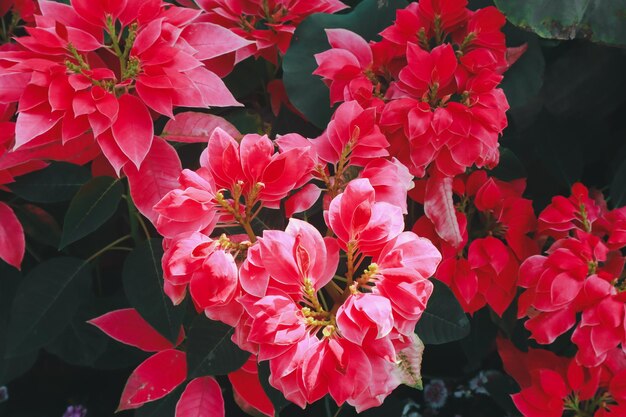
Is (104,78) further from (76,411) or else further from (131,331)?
(76,411)

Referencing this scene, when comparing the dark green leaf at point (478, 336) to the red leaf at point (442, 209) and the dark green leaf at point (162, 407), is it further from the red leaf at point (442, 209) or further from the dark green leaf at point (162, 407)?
the dark green leaf at point (162, 407)

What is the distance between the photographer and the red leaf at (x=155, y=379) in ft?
2.53

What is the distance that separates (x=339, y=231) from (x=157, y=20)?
1.03 feet

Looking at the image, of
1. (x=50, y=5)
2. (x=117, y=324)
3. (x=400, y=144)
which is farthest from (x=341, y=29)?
(x=117, y=324)

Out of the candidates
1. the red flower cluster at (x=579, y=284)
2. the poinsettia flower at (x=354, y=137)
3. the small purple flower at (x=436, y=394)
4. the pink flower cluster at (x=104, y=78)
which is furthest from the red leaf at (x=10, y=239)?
the small purple flower at (x=436, y=394)

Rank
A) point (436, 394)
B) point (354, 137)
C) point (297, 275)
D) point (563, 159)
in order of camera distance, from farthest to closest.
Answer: point (436, 394) < point (563, 159) < point (354, 137) < point (297, 275)

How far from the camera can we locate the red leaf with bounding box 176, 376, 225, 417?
2.50ft

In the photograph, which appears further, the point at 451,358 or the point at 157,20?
the point at 451,358

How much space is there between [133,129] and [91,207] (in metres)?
0.12

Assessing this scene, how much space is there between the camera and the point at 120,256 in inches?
44.7

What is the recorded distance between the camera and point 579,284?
742mm

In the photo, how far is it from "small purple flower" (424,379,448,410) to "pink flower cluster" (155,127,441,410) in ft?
1.76

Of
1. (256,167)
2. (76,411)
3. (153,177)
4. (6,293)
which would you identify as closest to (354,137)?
(256,167)

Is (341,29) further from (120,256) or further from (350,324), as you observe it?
(120,256)
